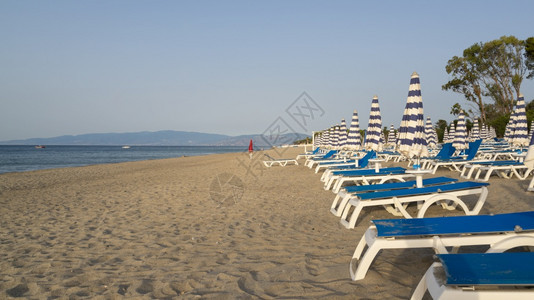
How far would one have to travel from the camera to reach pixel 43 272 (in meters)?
3.33

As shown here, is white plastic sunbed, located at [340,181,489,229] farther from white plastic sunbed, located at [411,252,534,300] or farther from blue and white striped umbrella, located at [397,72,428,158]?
white plastic sunbed, located at [411,252,534,300]

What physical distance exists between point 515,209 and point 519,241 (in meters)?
3.56

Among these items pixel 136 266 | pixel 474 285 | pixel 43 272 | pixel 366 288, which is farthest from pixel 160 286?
pixel 474 285

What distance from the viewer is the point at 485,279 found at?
1695 mm

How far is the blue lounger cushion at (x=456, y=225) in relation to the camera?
2518 mm

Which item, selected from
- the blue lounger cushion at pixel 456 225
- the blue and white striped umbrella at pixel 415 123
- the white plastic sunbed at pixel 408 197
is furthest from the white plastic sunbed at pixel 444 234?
the blue and white striped umbrella at pixel 415 123

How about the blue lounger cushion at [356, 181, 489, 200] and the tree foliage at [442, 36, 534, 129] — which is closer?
the blue lounger cushion at [356, 181, 489, 200]

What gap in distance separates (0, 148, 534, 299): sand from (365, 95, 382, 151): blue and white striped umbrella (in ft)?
7.52

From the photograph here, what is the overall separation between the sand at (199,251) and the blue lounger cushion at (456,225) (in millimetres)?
409

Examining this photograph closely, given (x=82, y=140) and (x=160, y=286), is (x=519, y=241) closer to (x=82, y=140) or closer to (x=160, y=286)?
(x=160, y=286)

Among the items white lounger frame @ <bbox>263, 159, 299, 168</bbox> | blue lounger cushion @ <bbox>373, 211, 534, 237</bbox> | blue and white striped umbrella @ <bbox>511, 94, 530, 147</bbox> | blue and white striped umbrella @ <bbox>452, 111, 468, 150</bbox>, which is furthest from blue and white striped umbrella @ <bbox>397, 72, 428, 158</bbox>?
white lounger frame @ <bbox>263, 159, 299, 168</bbox>

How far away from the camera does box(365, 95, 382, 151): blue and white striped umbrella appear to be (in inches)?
338

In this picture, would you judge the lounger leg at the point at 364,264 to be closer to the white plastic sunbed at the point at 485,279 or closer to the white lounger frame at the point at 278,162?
the white plastic sunbed at the point at 485,279

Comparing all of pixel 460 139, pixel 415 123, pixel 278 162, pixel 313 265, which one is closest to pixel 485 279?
pixel 313 265
